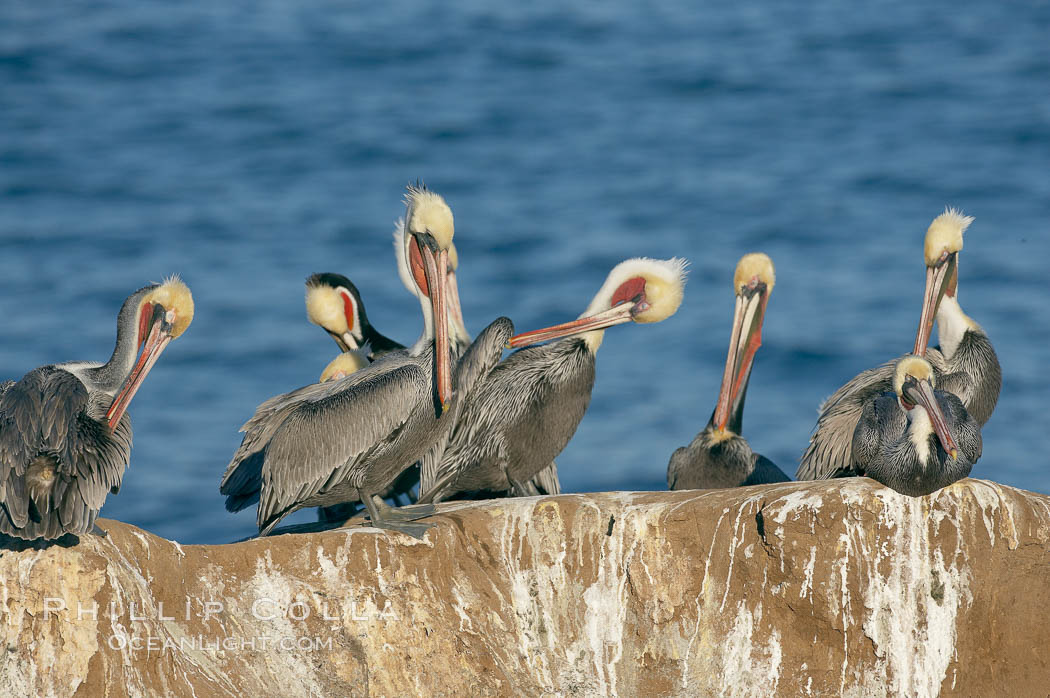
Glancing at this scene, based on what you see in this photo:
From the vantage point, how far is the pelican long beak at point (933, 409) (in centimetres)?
709

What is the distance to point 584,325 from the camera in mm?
8773

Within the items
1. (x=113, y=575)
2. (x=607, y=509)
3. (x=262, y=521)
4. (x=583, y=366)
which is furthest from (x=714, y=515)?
(x=113, y=575)

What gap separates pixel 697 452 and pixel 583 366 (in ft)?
2.90

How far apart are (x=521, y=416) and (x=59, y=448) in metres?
2.56

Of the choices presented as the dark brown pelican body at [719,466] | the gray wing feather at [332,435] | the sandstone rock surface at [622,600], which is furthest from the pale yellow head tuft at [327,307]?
the sandstone rock surface at [622,600]

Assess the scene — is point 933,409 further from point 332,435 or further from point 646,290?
point 332,435

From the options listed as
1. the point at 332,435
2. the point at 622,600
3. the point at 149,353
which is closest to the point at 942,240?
the point at 622,600

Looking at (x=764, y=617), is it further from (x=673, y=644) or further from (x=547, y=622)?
(x=547, y=622)

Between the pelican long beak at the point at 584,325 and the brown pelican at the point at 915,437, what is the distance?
5.27ft

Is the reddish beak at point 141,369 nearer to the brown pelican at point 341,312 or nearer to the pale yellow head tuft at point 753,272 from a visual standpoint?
the brown pelican at point 341,312

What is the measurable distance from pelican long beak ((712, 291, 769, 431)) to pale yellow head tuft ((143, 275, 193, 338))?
303cm

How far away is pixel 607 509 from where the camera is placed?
24.9ft

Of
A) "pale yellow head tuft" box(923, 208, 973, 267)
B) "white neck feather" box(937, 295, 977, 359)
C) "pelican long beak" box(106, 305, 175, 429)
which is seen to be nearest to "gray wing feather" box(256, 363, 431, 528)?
"pelican long beak" box(106, 305, 175, 429)

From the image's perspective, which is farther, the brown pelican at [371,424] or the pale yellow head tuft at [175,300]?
the pale yellow head tuft at [175,300]
